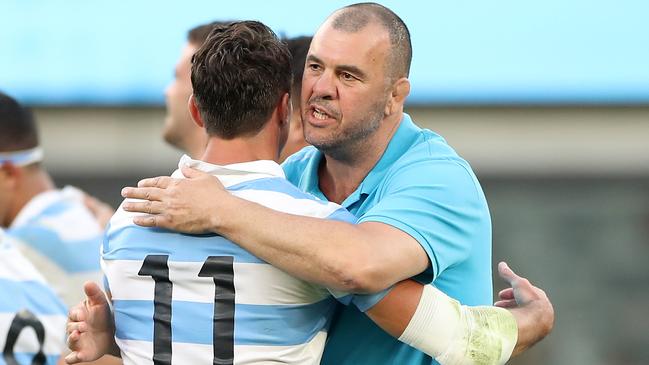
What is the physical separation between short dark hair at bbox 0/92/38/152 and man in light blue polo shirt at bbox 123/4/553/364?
2.74 metres

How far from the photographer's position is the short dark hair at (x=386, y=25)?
4.00m

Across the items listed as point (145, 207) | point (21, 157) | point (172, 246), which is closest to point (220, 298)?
point (172, 246)

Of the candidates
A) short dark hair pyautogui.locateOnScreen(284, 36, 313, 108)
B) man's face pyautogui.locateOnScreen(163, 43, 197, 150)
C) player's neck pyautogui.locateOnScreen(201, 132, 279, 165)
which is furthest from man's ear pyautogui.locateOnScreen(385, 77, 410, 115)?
man's face pyautogui.locateOnScreen(163, 43, 197, 150)

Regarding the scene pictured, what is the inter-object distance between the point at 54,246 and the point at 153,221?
3343 mm

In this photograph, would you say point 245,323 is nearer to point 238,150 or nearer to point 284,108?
point 238,150

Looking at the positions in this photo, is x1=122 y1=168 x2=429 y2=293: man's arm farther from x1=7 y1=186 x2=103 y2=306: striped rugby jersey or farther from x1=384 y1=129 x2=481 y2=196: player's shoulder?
x1=7 y1=186 x2=103 y2=306: striped rugby jersey

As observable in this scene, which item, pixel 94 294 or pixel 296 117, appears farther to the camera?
pixel 296 117

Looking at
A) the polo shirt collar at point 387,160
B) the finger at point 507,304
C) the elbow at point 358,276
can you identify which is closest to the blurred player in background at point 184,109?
the polo shirt collar at point 387,160

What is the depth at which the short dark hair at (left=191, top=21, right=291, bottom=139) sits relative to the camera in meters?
3.63

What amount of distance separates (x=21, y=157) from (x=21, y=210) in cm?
28

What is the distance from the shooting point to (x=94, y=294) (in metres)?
3.77

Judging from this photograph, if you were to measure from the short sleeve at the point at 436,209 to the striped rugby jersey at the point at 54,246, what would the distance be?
10.5ft

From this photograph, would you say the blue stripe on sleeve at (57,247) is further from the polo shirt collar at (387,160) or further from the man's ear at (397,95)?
the man's ear at (397,95)

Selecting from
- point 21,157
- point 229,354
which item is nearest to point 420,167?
point 229,354
